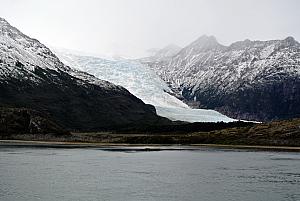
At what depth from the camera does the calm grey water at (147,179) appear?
159 ft

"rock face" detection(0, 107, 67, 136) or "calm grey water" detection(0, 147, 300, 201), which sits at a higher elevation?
"rock face" detection(0, 107, 67, 136)

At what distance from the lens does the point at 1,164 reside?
241 feet

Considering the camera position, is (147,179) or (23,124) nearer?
(147,179)

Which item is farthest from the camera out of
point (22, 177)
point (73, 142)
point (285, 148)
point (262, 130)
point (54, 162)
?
point (73, 142)

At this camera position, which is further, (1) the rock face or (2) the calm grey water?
(1) the rock face

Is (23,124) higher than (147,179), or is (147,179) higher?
(23,124)

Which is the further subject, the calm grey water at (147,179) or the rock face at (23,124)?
the rock face at (23,124)

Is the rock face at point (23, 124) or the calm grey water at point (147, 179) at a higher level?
the rock face at point (23, 124)

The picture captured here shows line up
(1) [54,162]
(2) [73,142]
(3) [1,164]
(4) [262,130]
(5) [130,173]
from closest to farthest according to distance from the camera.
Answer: (5) [130,173], (3) [1,164], (1) [54,162], (4) [262,130], (2) [73,142]

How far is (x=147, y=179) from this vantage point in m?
60.1

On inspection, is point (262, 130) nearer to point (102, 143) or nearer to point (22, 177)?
point (102, 143)

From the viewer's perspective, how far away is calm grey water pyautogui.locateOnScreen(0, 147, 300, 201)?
159 ft

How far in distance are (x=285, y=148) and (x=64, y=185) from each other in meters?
79.2

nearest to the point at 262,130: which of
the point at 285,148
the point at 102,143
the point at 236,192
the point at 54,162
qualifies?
the point at 285,148
